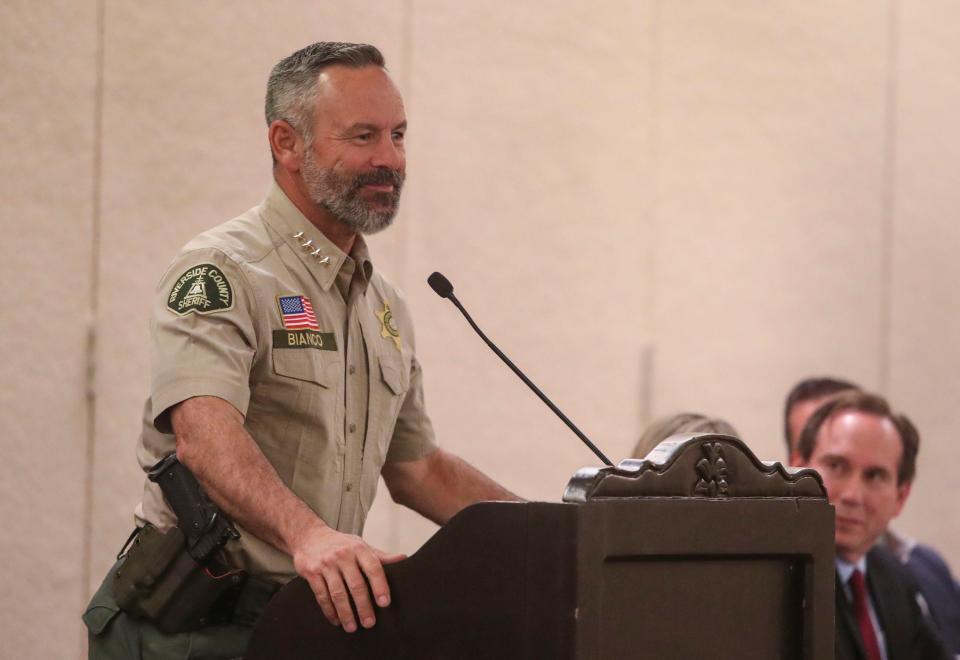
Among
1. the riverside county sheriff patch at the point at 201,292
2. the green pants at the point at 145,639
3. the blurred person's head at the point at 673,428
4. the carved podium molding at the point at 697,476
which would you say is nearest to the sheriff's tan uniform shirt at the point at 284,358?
the riverside county sheriff patch at the point at 201,292

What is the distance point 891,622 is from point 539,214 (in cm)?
184

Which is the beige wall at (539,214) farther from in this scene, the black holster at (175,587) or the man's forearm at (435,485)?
the black holster at (175,587)

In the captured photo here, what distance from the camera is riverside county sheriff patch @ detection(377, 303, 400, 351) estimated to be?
239 centimetres

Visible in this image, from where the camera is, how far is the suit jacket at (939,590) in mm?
3906

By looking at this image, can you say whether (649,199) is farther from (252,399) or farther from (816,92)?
(252,399)

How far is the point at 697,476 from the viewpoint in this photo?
1.66m

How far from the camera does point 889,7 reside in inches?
211

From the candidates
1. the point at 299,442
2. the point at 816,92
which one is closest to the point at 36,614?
the point at 299,442

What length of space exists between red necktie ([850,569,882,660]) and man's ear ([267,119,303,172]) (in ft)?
6.00

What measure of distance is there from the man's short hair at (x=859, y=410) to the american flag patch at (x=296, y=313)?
5.64ft

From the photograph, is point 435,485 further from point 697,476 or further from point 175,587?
point 697,476

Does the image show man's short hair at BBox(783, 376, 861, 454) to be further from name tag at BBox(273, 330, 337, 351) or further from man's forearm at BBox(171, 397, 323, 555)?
man's forearm at BBox(171, 397, 323, 555)

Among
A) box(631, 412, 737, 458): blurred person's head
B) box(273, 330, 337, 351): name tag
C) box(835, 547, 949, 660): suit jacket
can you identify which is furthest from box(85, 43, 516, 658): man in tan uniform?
box(835, 547, 949, 660): suit jacket

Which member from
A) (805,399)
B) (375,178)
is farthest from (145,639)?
(805,399)
